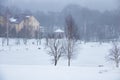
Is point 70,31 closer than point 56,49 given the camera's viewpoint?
Yes

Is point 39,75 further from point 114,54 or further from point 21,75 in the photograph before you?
point 114,54

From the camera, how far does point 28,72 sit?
269 cm

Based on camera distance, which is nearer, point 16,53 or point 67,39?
point 67,39

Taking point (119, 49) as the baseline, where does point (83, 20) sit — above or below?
above

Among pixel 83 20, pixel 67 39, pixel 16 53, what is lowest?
pixel 16 53

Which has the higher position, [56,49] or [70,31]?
[70,31]

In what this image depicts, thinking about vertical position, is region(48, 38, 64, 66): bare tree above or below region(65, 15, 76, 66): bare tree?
below

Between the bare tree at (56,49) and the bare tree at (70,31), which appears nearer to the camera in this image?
the bare tree at (70,31)

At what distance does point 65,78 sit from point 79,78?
0.16 m

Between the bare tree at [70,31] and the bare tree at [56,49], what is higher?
the bare tree at [70,31]

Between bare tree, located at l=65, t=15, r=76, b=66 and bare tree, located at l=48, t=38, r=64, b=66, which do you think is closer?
bare tree, located at l=65, t=15, r=76, b=66

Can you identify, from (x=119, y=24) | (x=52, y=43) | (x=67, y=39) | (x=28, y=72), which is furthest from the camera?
(x=52, y=43)

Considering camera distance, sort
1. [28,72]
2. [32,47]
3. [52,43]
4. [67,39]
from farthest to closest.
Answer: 1. [32,47]
2. [52,43]
3. [67,39]
4. [28,72]

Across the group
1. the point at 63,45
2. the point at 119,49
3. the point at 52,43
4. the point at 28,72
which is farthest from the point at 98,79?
the point at 52,43
